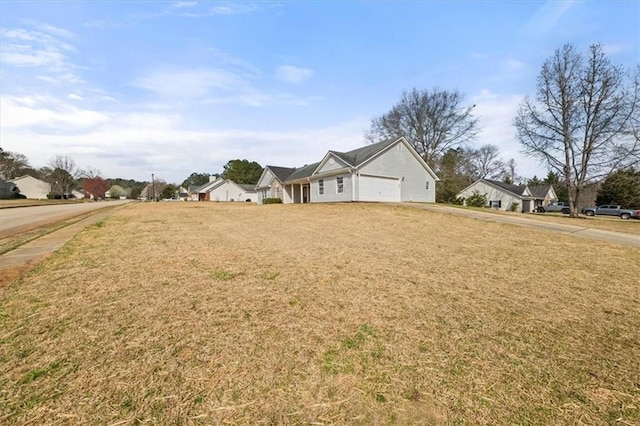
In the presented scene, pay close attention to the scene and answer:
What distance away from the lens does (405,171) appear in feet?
80.2

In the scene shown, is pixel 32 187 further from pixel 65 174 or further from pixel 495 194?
pixel 495 194

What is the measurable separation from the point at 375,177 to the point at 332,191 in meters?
3.86

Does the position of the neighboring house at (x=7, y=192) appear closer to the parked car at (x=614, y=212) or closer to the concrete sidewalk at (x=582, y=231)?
the concrete sidewalk at (x=582, y=231)

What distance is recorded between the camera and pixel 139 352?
2.36 m

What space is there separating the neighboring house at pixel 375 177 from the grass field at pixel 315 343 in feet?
55.6

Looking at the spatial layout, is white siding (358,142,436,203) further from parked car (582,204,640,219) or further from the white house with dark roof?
the white house with dark roof

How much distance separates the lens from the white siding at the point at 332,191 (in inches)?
870

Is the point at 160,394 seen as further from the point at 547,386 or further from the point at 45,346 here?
the point at 547,386

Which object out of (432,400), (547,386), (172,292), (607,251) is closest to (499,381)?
(547,386)

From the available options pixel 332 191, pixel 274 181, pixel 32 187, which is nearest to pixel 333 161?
pixel 332 191

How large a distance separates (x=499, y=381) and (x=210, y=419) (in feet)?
6.76

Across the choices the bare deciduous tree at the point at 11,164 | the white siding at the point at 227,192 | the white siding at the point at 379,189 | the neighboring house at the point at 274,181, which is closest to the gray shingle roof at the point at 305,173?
the neighboring house at the point at 274,181

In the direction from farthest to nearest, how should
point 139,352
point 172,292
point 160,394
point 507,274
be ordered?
point 507,274, point 172,292, point 139,352, point 160,394

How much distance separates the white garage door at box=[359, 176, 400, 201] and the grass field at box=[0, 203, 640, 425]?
55.2 ft
